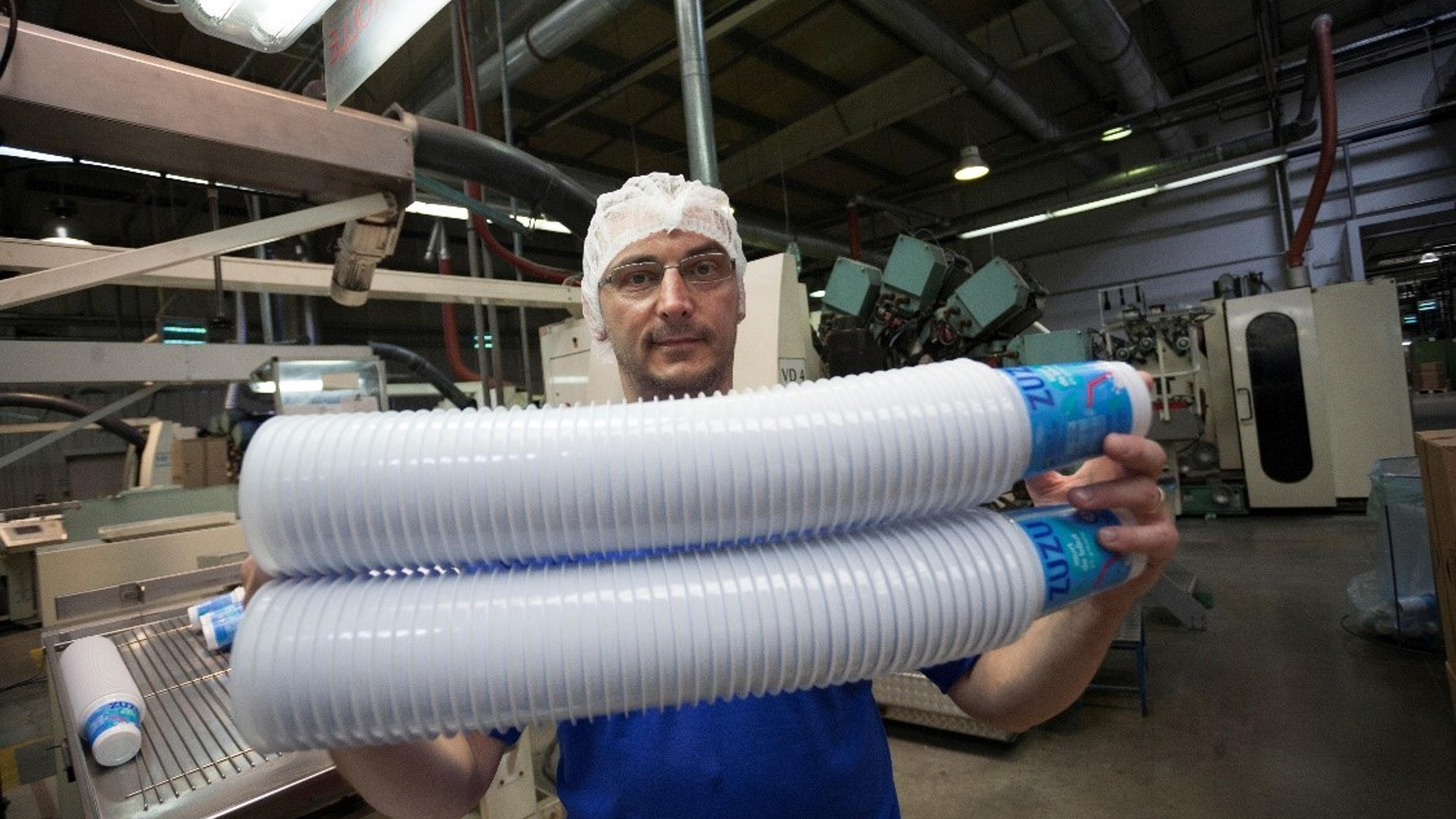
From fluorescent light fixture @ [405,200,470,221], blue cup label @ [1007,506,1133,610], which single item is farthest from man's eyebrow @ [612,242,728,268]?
fluorescent light fixture @ [405,200,470,221]

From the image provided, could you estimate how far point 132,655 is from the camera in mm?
1570

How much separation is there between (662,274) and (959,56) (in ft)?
15.7

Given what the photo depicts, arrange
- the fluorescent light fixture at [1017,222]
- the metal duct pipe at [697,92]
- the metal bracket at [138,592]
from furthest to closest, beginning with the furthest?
the fluorescent light fixture at [1017,222] < the metal duct pipe at [697,92] < the metal bracket at [138,592]

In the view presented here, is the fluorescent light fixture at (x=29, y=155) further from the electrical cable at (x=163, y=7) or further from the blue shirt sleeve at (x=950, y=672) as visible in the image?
the blue shirt sleeve at (x=950, y=672)

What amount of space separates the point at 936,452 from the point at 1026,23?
588cm

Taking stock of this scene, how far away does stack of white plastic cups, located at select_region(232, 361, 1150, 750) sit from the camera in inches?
21.2

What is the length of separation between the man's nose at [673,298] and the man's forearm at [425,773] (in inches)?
24.6

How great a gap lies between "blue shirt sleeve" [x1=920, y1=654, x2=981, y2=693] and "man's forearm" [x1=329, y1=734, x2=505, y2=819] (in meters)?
0.62

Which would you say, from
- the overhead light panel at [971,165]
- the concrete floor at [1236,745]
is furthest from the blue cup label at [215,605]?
the overhead light panel at [971,165]

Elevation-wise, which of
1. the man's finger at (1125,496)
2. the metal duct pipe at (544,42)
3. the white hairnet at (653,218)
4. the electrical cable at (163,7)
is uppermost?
the metal duct pipe at (544,42)

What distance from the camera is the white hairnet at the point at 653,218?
104 centimetres

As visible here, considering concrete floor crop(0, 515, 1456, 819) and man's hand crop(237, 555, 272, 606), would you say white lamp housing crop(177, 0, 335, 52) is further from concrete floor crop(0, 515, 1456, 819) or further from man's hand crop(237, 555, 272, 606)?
concrete floor crop(0, 515, 1456, 819)

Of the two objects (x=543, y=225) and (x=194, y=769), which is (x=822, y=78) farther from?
(x=194, y=769)

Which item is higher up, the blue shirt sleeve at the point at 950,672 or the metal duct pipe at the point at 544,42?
the metal duct pipe at the point at 544,42
